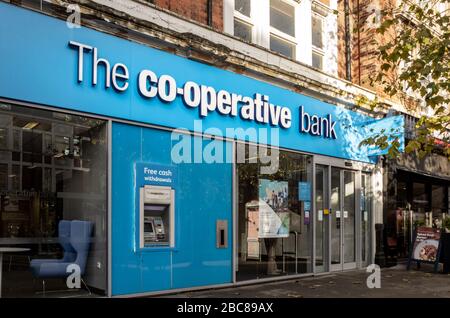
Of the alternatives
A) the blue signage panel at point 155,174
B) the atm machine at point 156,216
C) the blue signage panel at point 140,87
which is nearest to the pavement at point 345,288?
the atm machine at point 156,216

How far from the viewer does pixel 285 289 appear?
958 cm

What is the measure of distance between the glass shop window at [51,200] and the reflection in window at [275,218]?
10.1 feet

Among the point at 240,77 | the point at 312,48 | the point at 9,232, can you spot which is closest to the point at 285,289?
the point at 240,77

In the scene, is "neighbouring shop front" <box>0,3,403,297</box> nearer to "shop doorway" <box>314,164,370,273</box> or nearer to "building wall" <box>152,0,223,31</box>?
"shop doorway" <box>314,164,370,273</box>

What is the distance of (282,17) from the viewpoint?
39.1 feet

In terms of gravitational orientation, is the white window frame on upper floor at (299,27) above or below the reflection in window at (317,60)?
above

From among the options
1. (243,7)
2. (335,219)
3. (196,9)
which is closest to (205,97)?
(196,9)

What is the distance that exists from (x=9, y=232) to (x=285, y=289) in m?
5.14

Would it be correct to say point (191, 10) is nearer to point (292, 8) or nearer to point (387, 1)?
point (292, 8)

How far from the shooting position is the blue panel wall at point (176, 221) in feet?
25.7

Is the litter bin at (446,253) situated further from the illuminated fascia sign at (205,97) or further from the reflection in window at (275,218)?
the illuminated fascia sign at (205,97)

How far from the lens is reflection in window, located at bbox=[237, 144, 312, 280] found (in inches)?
393

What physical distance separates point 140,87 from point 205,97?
1481 millimetres

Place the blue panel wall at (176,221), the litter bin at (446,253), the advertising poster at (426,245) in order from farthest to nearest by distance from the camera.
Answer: the advertising poster at (426,245), the litter bin at (446,253), the blue panel wall at (176,221)
